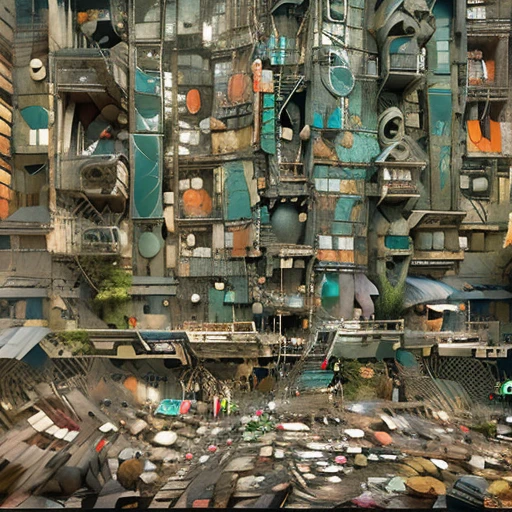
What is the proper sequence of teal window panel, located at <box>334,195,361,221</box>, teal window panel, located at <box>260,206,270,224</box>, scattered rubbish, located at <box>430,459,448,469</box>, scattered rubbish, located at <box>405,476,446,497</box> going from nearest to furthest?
1. scattered rubbish, located at <box>405,476,446,497</box>
2. scattered rubbish, located at <box>430,459,448,469</box>
3. teal window panel, located at <box>260,206,270,224</box>
4. teal window panel, located at <box>334,195,361,221</box>

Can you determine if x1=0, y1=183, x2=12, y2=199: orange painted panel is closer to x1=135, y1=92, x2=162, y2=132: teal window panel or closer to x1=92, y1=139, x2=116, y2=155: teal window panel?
x1=92, y1=139, x2=116, y2=155: teal window panel

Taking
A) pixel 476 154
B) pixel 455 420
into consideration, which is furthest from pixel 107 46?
pixel 455 420

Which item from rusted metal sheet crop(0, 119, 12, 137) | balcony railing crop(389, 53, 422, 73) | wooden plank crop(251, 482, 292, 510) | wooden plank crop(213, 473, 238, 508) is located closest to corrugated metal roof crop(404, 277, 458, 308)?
wooden plank crop(251, 482, 292, 510)

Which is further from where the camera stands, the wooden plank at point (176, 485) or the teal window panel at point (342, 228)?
the teal window panel at point (342, 228)

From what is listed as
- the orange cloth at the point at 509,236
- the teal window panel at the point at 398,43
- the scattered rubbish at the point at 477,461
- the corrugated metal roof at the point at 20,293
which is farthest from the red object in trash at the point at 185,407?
the teal window panel at the point at 398,43

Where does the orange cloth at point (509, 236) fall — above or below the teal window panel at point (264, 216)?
below

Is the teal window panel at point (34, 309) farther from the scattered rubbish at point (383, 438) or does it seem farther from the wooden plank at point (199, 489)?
the scattered rubbish at point (383, 438)

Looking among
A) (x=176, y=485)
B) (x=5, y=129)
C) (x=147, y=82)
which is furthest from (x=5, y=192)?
(x=176, y=485)

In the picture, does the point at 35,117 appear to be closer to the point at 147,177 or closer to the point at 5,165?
the point at 5,165
